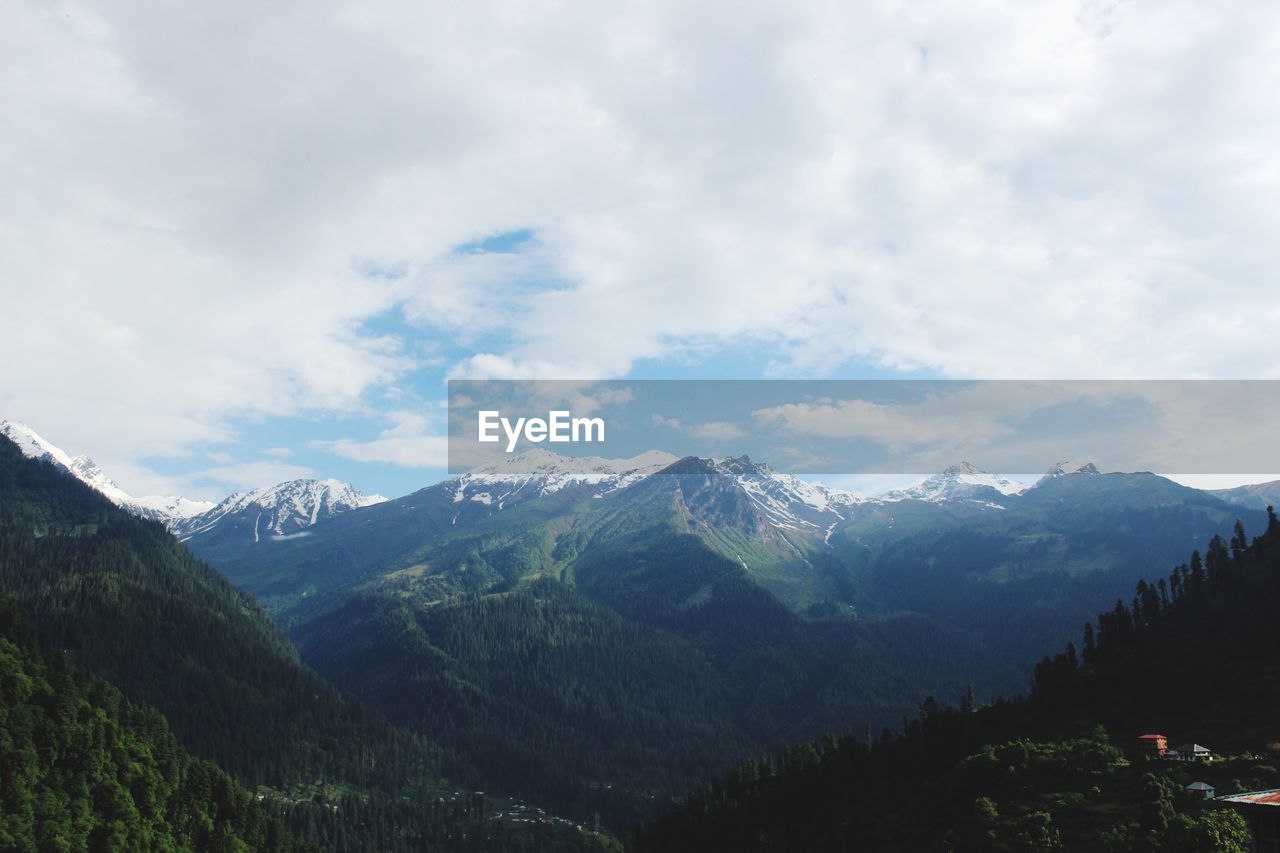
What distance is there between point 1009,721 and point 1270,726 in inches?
1989

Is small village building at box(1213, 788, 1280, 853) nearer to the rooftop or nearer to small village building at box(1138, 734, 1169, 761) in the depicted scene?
the rooftop

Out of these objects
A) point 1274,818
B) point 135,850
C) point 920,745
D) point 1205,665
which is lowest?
point 135,850

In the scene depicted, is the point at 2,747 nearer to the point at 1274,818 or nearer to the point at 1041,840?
the point at 1041,840

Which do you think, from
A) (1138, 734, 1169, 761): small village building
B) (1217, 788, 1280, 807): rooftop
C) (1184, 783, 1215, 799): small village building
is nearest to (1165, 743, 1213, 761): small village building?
(1138, 734, 1169, 761): small village building

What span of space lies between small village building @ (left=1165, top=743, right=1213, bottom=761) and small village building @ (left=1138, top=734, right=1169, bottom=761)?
4.58 feet

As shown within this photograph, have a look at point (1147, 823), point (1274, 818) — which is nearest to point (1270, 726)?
point (1147, 823)

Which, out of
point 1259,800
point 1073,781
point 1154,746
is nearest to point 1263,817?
point 1259,800

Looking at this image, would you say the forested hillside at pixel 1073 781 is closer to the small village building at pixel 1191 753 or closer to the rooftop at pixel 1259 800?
the small village building at pixel 1191 753

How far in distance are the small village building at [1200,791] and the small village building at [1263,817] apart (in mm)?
103408

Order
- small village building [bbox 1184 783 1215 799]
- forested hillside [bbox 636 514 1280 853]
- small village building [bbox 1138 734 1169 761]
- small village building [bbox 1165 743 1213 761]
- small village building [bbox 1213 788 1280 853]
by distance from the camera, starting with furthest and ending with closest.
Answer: small village building [bbox 1138 734 1169 761] < small village building [bbox 1165 743 1213 761] < small village building [bbox 1184 783 1215 799] < forested hillside [bbox 636 514 1280 853] < small village building [bbox 1213 788 1280 853]

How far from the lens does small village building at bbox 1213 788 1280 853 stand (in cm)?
4238

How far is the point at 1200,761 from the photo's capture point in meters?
145

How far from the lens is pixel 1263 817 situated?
43.6 meters

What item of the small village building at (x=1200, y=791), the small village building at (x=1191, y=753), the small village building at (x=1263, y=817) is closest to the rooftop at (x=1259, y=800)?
the small village building at (x=1263, y=817)
